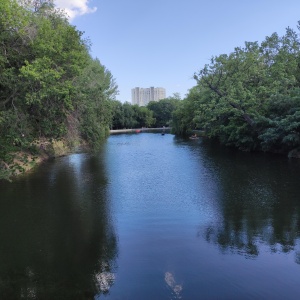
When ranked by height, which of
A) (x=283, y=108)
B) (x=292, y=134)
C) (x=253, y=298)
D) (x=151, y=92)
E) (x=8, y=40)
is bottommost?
(x=253, y=298)

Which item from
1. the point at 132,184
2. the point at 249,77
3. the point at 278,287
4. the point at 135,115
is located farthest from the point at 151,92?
the point at 278,287

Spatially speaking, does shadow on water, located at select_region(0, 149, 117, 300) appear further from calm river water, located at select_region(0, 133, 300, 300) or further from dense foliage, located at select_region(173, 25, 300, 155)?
dense foliage, located at select_region(173, 25, 300, 155)

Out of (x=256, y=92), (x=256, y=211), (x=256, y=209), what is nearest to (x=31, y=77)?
(x=256, y=211)

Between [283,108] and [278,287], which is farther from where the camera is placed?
[283,108]

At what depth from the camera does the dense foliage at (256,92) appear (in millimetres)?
29906

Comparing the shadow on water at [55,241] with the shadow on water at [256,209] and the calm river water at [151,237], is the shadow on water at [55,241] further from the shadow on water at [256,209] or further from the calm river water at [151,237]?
the shadow on water at [256,209]

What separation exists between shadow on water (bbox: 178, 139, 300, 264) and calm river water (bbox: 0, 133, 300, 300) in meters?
0.04

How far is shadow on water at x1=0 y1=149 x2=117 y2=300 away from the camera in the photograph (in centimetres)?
831

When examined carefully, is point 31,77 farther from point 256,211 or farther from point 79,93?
point 256,211

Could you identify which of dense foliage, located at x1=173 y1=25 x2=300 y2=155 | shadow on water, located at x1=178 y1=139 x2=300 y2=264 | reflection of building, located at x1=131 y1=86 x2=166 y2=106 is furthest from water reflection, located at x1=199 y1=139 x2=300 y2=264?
reflection of building, located at x1=131 y1=86 x2=166 y2=106

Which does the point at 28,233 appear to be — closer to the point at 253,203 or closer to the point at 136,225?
the point at 136,225

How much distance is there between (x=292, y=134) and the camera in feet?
90.0

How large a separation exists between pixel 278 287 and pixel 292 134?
21688 mm

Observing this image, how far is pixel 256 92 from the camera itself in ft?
111
